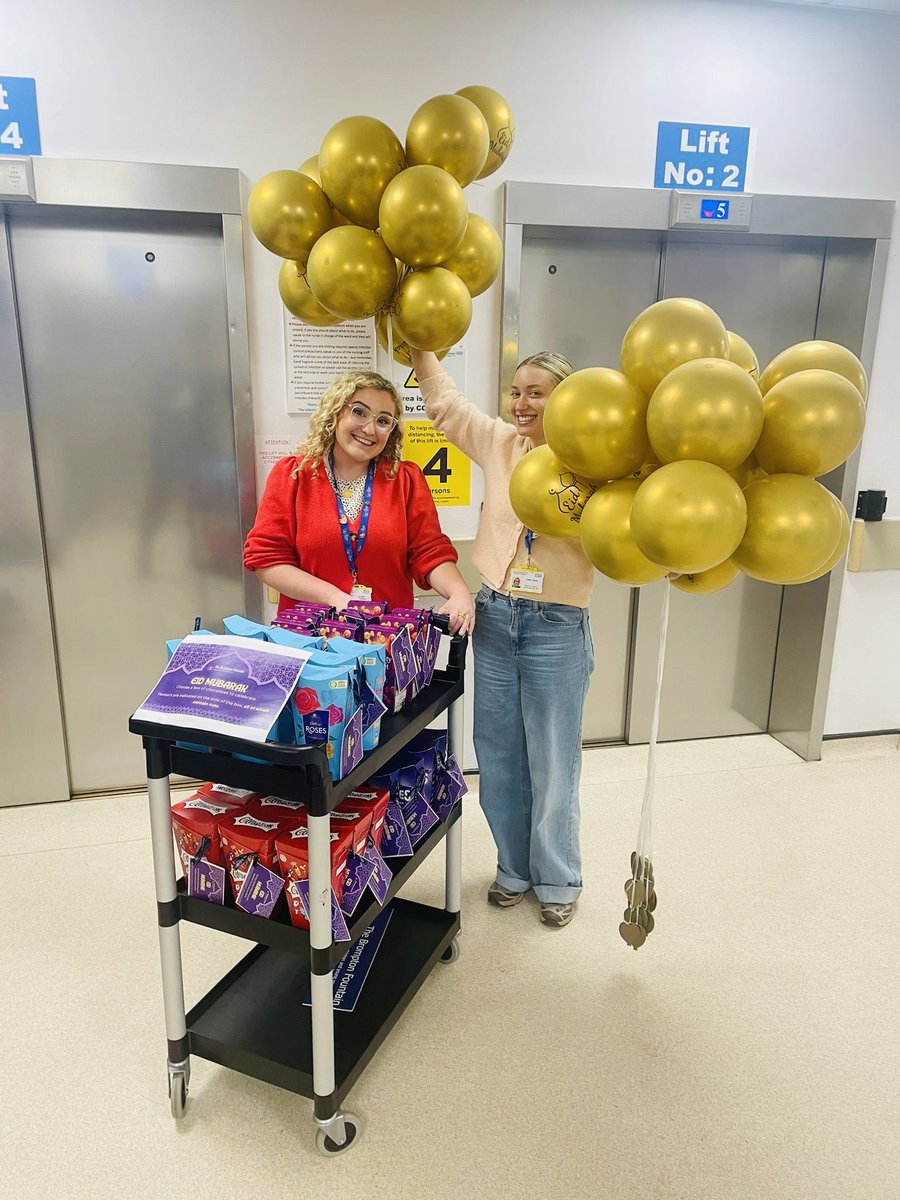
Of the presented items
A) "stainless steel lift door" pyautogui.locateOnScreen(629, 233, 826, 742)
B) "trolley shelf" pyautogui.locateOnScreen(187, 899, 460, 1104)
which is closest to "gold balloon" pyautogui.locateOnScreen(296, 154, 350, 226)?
"stainless steel lift door" pyautogui.locateOnScreen(629, 233, 826, 742)

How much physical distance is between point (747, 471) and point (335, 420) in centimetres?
108

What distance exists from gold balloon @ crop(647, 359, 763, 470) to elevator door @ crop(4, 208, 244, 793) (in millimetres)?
1941

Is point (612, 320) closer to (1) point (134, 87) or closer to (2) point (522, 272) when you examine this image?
(2) point (522, 272)

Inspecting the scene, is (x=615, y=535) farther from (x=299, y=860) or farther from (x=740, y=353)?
(x=299, y=860)

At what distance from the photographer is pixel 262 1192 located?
1512 millimetres

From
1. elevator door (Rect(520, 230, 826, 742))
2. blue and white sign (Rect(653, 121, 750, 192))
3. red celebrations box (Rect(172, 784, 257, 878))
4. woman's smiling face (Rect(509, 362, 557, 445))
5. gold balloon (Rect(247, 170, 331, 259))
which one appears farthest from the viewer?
elevator door (Rect(520, 230, 826, 742))

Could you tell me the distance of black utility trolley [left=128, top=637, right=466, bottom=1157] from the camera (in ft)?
4.62

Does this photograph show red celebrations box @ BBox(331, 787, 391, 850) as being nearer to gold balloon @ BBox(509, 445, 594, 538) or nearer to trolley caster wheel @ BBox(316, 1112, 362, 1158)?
trolley caster wheel @ BBox(316, 1112, 362, 1158)

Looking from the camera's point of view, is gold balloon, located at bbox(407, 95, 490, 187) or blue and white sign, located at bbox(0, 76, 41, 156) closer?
gold balloon, located at bbox(407, 95, 490, 187)

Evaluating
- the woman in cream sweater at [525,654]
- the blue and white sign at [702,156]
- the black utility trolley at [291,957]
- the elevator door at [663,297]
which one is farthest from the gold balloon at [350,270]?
the blue and white sign at [702,156]

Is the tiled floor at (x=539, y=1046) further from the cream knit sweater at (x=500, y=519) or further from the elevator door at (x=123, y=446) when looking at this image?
the cream knit sweater at (x=500, y=519)

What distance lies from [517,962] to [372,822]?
82 cm

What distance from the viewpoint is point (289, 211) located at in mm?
1824

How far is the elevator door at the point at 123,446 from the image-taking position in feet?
8.67
